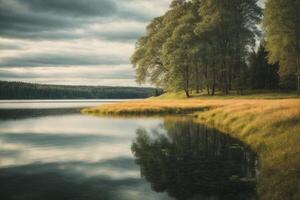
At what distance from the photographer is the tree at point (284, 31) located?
57.3 meters

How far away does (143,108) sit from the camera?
59844 mm

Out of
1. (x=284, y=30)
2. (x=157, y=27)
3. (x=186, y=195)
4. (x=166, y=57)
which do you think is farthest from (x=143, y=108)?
(x=186, y=195)

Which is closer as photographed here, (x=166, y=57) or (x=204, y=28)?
(x=204, y=28)

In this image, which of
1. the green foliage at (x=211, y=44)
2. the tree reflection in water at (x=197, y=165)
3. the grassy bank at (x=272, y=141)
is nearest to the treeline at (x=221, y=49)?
the green foliage at (x=211, y=44)

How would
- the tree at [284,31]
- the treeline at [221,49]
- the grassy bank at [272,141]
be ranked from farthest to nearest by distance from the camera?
1. the treeline at [221,49]
2. the tree at [284,31]
3. the grassy bank at [272,141]

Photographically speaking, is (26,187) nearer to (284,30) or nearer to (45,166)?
(45,166)

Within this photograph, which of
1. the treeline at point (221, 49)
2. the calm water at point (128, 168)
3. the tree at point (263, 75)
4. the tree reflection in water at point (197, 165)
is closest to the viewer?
the calm water at point (128, 168)

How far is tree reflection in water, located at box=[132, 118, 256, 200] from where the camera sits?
45.8 ft

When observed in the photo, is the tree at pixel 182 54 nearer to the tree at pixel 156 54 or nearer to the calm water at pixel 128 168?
the tree at pixel 156 54

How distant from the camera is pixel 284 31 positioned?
2299 inches

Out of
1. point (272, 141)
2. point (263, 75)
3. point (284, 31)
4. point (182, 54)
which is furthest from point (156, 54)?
point (272, 141)

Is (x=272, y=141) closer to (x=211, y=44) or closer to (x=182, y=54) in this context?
(x=182, y=54)

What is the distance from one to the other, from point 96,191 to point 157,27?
79913mm

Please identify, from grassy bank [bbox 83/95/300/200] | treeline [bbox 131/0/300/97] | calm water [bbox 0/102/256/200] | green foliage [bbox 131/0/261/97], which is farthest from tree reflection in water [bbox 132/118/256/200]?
green foliage [bbox 131/0/261/97]
